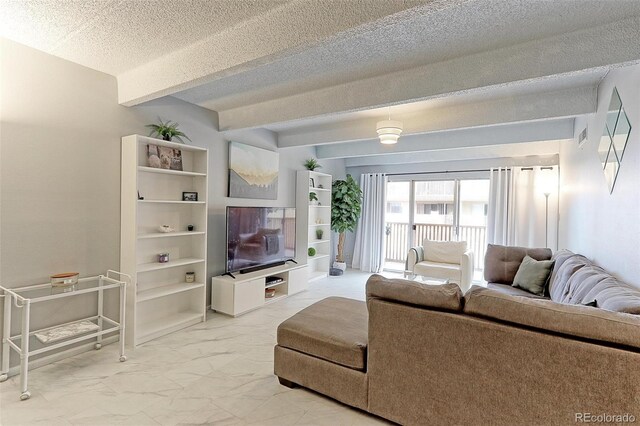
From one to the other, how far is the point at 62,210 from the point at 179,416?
1.92 metres

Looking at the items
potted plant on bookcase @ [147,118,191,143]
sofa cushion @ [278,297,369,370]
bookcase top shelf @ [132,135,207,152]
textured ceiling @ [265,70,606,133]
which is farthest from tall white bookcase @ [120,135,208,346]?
sofa cushion @ [278,297,369,370]

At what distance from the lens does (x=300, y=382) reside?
6.88 ft

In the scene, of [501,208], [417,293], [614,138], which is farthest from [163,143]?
[501,208]

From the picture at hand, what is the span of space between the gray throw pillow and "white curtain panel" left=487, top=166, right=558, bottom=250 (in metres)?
1.82

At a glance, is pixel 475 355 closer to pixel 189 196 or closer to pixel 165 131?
pixel 189 196

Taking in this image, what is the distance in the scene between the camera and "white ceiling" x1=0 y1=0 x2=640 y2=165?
1.71 metres

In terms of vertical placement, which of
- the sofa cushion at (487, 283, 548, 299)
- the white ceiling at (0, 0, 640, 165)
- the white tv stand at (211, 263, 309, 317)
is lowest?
the white tv stand at (211, 263, 309, 317)

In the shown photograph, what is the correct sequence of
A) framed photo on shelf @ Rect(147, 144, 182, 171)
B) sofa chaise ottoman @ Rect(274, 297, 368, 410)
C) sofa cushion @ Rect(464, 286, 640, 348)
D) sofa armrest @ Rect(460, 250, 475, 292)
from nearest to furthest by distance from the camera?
sofa cushion @ Rect(464, 286, 640, 348)
sofa chaise ottoman @ Rect(274, 297, 368, 410)
framed photo on shelf @ Rect(147, 144, 182, 171)
sofa armrest @ Rect(460, 250, 475, 292)

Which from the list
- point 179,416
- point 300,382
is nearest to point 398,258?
point 300,382

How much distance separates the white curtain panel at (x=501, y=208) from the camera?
505cm

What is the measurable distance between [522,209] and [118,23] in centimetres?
564

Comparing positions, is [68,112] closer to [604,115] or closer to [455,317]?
[455,317]

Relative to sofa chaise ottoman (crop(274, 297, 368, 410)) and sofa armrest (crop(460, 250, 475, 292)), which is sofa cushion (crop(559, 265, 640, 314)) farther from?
sofa armrest (crop(460, 250, 475, 292))

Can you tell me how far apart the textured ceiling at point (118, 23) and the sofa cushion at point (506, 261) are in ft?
12.0
